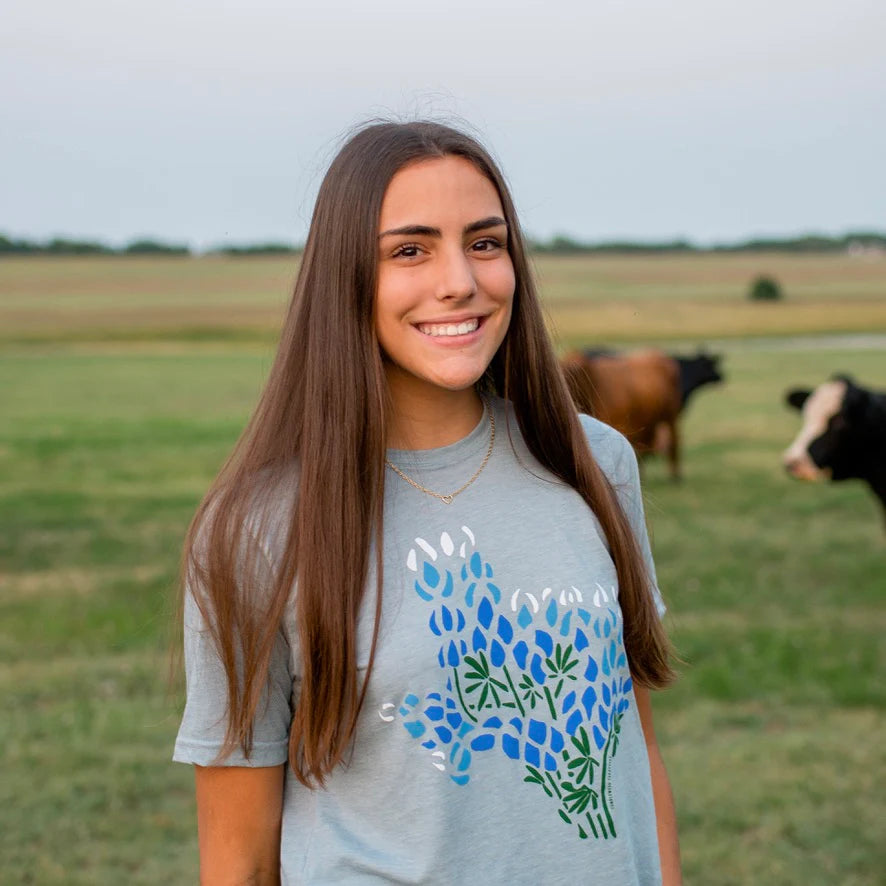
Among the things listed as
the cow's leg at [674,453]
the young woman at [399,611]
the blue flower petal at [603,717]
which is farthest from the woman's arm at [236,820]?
the cow's leg at [674,453]

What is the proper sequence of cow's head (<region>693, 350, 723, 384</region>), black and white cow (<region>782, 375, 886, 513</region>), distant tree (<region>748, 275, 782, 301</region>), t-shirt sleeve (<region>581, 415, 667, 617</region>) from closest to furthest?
t-shirt sleeve (<region>581, 415, 667, 617</region>) → black and white cow (<region>782, 375, 886, 513</region>) → cow's head (<region>693, 350, 723, 384</region>) → distant tree (<region>748, 275, 782, 301</region>)

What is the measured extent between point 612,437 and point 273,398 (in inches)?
21.3

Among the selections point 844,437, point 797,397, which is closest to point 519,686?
point 844,437

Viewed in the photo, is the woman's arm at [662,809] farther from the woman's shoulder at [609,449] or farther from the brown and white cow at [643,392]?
the brown and white cow at [643,392]

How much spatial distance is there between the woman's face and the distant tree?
54904mm

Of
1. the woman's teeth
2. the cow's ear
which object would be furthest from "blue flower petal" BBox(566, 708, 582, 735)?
the cow's ear

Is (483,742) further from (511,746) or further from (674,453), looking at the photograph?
(674,453)

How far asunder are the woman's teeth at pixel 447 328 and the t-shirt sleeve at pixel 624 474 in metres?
0.33

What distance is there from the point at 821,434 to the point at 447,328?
6307 millimetres

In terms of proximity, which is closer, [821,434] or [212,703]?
[212,703]

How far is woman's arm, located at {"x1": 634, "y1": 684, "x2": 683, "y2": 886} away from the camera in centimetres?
185

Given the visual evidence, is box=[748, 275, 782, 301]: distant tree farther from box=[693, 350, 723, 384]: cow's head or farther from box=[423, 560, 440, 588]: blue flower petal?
box=[423, 560, 440, 588]: blue flower petal

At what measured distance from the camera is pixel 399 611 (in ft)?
5.27

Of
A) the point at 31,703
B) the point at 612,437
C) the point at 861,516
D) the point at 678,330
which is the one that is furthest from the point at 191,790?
the point at 678,330
